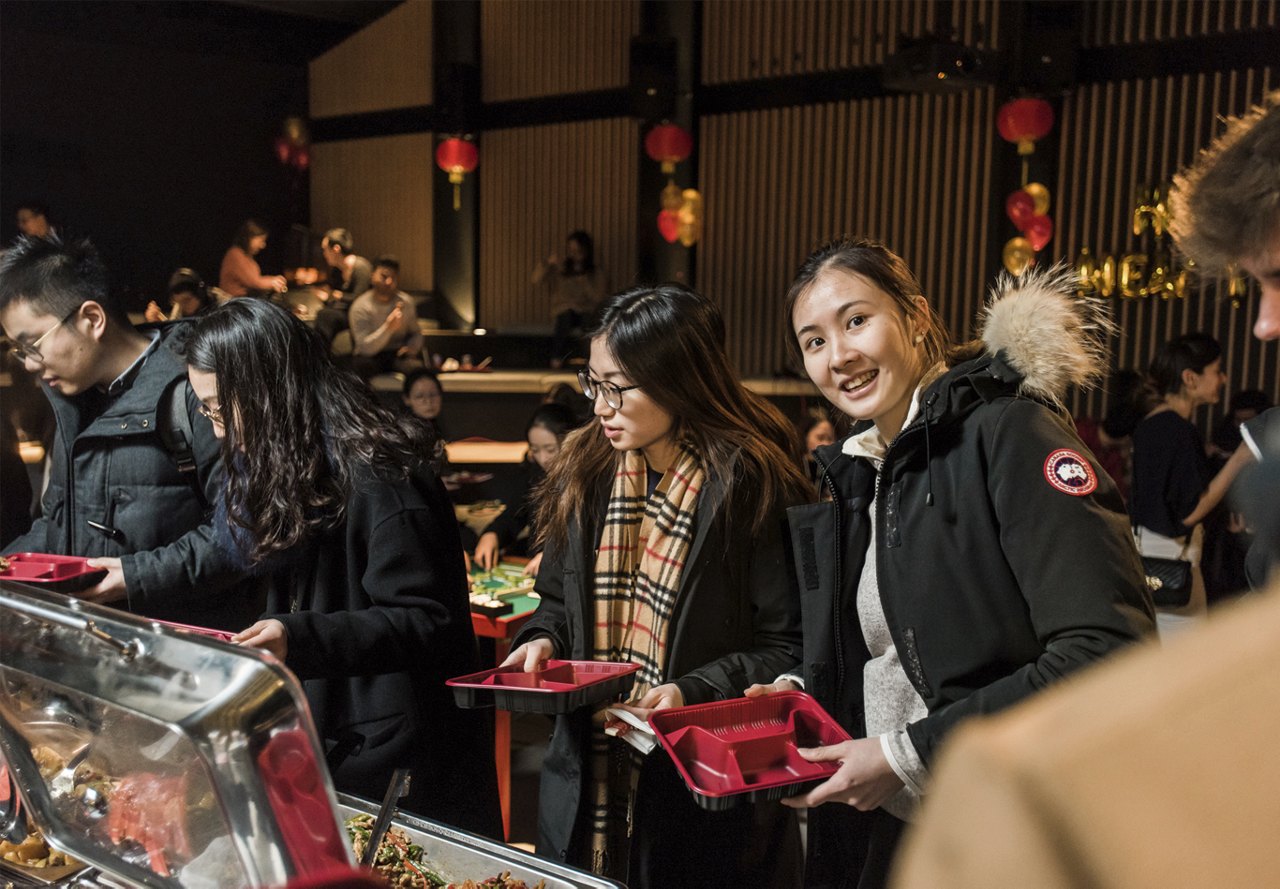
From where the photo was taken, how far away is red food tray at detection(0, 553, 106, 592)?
1.85 m

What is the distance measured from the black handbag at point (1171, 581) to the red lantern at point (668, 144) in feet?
19.1

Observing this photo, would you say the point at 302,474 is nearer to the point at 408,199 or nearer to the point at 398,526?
the point at 398,526

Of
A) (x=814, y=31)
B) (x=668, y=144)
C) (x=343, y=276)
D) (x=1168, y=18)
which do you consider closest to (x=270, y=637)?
(x=668, y=144)

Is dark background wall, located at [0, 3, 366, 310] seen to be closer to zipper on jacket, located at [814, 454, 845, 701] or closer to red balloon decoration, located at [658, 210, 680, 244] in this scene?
red balloon decoration, located at [658, 210, 680, 244]

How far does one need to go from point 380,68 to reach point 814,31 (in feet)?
17.0

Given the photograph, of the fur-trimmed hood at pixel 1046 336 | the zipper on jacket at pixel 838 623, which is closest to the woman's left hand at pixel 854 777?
the zipper on jacket at pixel 838 623

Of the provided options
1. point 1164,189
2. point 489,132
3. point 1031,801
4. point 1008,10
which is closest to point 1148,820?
point 1031,801

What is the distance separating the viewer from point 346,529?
1.81 metres

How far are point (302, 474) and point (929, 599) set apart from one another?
1.04 m

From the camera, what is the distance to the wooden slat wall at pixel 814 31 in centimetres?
853

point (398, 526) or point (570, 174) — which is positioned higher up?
point (570, 174)

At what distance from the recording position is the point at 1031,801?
0.29 metres

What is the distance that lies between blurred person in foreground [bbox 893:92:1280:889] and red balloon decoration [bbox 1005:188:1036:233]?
8.05 m

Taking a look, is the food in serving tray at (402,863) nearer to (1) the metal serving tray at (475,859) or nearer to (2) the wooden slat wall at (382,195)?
(1) the metal serving tray at (475,859)
